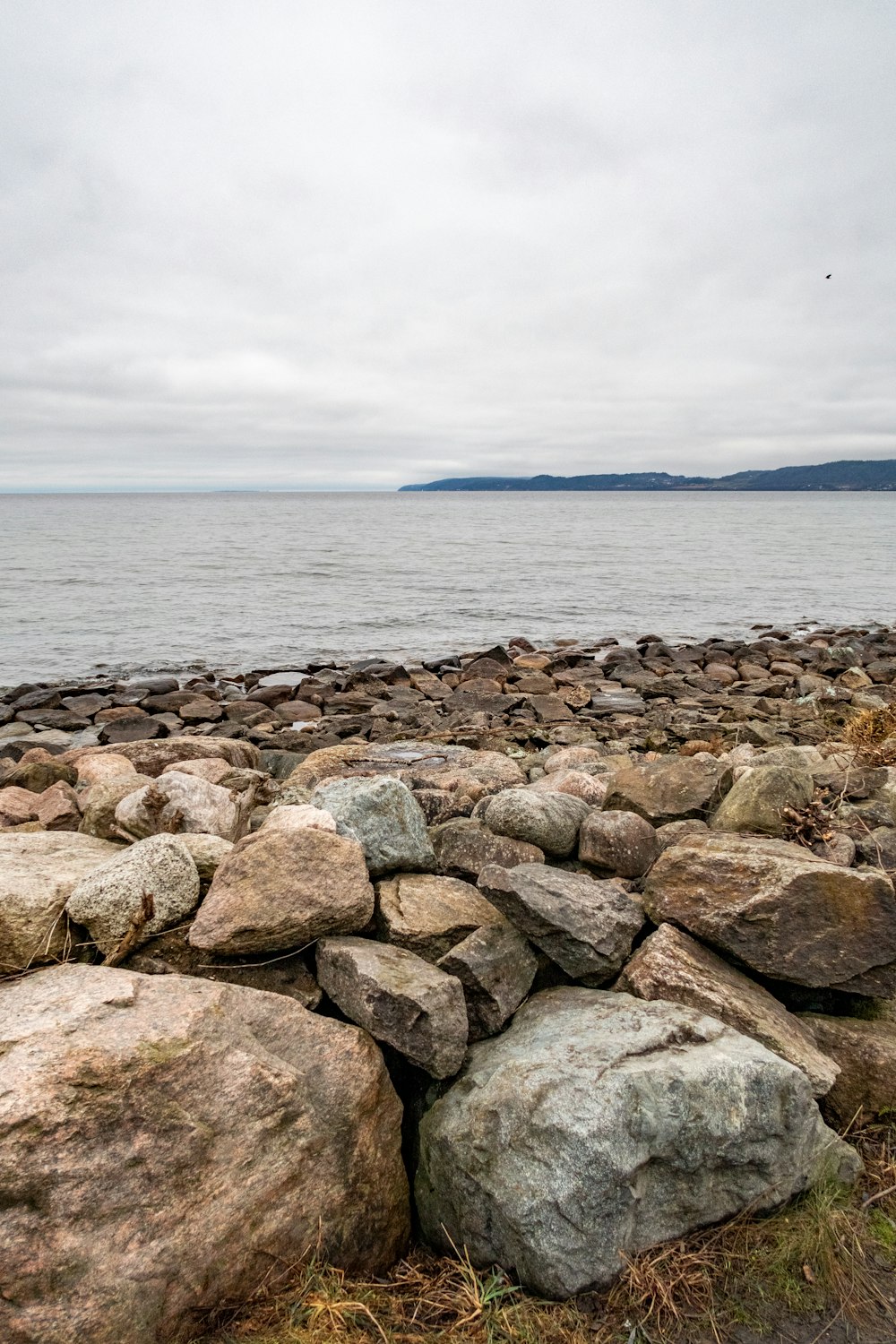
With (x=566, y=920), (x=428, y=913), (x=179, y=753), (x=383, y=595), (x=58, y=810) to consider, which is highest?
(x=566, y=920)

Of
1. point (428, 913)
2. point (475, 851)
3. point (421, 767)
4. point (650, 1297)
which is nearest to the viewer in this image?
point (650, 1297)

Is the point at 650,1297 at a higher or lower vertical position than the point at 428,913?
lower

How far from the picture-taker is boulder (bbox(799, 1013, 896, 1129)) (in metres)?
3.82

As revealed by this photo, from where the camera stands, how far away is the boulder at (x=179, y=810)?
5305 mm

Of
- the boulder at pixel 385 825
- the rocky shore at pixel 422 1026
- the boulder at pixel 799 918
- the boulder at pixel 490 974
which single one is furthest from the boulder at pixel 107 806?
the boulder at pixel 799 918

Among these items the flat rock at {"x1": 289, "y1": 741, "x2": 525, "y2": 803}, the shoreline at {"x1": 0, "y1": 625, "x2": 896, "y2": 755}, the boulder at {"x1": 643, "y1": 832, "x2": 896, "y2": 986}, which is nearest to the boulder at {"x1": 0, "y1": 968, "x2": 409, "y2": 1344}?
the boulder at {"x1": 643, "y1": 832, "x2": 896, "y2": 986}

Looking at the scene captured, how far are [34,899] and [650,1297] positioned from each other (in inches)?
118

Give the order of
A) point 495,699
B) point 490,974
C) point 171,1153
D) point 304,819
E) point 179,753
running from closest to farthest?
point 171,1153 < point 490,974 < point 304,819 < point 179,753 < point 495,699

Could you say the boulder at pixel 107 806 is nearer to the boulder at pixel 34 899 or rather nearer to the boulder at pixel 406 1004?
the boulder at pixel 34 899

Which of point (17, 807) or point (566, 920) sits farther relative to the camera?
point (17, 807)

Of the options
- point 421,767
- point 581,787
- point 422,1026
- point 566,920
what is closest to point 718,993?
point 566,920

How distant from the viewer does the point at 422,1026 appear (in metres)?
3.50

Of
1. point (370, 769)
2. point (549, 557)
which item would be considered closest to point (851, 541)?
point (549, 557)

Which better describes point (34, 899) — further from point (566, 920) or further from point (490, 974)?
point (566, 920)
